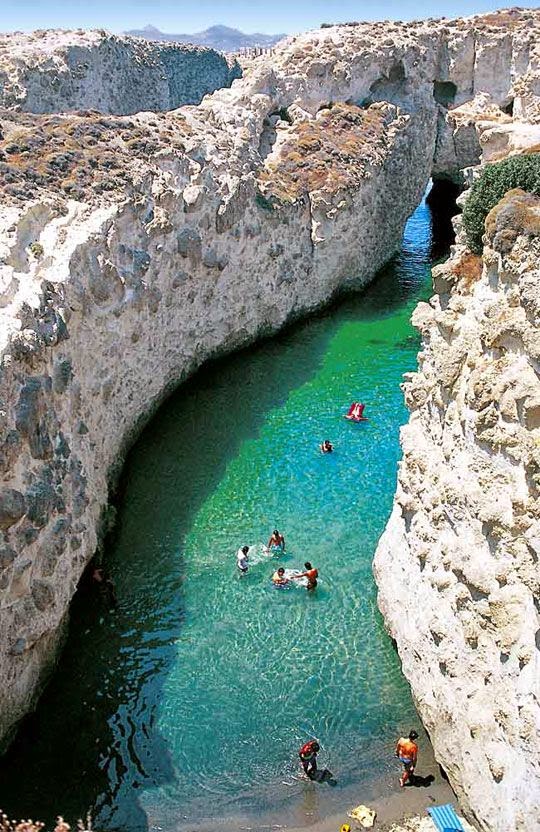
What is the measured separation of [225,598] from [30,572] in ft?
18.5

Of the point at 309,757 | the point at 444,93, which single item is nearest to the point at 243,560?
the point at 309,757

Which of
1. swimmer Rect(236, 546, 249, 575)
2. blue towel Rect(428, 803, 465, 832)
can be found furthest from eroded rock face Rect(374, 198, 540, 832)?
swimmer Rect(236, 546, 249, 575)

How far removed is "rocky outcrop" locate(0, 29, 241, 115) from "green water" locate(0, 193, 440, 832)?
29.9 metres

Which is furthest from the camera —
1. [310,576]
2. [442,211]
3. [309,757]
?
[442,211]

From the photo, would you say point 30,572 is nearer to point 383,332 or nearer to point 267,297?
point 267,297

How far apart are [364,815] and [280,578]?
22.9 feet

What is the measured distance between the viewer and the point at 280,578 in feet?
65.8

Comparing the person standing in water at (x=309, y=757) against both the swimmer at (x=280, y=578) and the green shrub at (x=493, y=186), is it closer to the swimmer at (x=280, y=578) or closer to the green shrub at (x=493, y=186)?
the swimmer at (x=280, y=578)

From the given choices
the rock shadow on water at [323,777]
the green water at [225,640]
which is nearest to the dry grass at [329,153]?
the green water at [225,640]

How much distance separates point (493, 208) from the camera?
16719mm

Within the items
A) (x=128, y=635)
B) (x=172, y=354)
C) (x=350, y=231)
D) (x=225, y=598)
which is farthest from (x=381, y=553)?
(x=350, y=231)

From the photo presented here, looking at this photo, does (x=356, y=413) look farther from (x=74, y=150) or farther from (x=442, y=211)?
(x=442, y=211)

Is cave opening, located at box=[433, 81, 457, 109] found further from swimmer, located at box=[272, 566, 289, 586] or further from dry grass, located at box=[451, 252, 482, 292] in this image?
swimmer, located at box=[272, 566, 289, 586]

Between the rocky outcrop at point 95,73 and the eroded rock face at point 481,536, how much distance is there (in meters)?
40.0
